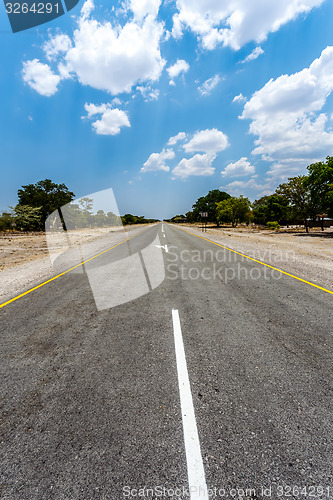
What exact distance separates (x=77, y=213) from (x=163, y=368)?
5481 centimetres

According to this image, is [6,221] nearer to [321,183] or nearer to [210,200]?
[321,183]

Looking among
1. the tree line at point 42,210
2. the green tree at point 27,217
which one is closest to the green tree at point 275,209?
the tree line at point 42,210

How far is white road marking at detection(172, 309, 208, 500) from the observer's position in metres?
1.65

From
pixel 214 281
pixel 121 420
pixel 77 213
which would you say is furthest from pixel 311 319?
pixel 77 213

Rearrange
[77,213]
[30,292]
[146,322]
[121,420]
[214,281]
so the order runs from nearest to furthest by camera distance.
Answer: [121,420] → [146,322] → [30,292] → [214,281] → [77,213]

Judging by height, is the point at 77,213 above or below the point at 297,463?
above

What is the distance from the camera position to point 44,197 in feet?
156

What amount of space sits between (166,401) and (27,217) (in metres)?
49.0

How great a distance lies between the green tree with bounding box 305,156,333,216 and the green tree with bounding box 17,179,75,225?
158 feet

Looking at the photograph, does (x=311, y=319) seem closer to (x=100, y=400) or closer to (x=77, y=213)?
(x=100, y=400)

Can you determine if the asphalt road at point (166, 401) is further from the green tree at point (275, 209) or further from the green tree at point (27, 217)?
the green tree at point (275, 209)

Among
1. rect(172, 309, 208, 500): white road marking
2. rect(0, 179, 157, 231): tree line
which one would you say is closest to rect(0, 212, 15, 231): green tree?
rect(0, 179, 157, 231): tree line

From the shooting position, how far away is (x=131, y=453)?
188 centimetres

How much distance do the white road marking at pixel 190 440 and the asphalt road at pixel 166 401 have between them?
0.01 m
